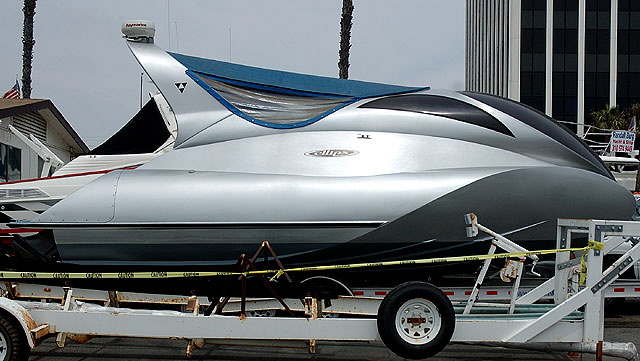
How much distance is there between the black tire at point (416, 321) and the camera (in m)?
5.05

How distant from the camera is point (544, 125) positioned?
7465 millimetres

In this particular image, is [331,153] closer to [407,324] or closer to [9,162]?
[407,324]

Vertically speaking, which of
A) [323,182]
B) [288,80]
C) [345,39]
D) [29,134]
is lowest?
[323,182]

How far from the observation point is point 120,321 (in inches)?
208

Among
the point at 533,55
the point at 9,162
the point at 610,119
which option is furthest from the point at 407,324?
the point at 533,55

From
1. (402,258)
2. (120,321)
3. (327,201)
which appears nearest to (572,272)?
(402,258)

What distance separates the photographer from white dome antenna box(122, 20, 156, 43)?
7762mm

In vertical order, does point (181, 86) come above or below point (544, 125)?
above

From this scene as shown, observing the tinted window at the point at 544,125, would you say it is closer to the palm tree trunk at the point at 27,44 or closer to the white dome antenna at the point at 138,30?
the white dome antenna at the point at 138,30

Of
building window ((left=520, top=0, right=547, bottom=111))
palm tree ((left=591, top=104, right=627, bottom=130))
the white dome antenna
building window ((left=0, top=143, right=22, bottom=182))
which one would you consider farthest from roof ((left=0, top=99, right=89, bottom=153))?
building window ((left=520, top=0, right=547, bottom=111))

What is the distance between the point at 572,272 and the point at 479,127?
7.11 ft

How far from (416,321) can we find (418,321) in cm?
2

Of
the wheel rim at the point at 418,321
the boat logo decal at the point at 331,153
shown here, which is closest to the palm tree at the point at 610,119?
the boat logo decal at the point at 331,153

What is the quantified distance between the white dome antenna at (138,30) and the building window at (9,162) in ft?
23.1
